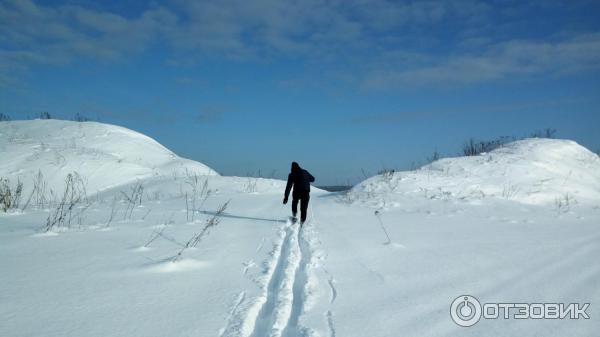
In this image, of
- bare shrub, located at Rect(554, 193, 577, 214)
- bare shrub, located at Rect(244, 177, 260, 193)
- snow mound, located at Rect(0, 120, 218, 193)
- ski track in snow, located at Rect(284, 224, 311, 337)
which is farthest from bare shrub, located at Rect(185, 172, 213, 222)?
bare shrub, located at Rect(554, 193, 577, 214)

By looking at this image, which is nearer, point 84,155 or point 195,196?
point 195,196

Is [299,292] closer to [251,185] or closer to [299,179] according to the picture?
[299,179]

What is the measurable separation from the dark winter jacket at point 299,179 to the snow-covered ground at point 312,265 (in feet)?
2.51

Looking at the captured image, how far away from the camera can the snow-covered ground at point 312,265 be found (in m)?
3.03

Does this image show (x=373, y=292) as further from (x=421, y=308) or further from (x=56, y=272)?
(x=56, y=272)

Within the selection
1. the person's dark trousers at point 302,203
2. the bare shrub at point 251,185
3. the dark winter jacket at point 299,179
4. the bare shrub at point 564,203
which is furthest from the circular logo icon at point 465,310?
the bare shrub at point 251,185

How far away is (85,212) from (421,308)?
784 cm

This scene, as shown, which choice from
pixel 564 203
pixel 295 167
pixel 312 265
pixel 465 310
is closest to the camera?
pixel 465 310

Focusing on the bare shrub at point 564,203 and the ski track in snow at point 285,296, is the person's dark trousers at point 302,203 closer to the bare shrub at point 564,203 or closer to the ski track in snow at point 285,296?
the ski track in snow at point 285,296

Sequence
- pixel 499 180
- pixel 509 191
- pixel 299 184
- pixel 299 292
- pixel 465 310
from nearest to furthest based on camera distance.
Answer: pixel 465 310 < pixel 299 292 < pixel 299 184 < pixel 509 191 < pixel 499 180

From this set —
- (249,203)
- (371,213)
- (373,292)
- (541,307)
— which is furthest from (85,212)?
(541,307)

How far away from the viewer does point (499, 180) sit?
12.4 metres

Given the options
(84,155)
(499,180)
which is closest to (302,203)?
(499,180)

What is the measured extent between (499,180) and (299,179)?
728 centimetres
